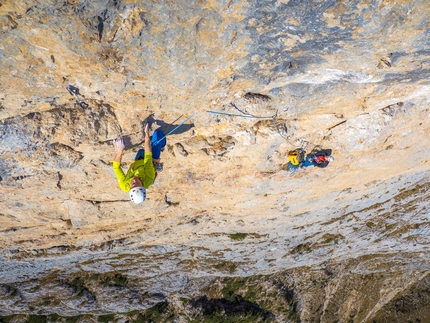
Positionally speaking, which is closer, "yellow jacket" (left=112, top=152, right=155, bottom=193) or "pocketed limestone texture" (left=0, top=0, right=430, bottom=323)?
"pocketed limestone texture" (left=0, top=0, right=430, bottom=323)

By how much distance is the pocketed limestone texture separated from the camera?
4.70 m

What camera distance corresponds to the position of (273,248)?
17.4 m

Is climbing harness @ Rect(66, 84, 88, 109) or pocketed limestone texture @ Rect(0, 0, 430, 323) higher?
climbing harness @ Rect(66, 84, 88, 109)

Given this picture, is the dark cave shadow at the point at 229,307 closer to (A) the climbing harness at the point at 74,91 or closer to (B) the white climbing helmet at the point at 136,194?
(B) the white climbing helmet at the point at 136,194

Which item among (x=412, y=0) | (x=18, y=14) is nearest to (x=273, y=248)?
(x=412, y=0)

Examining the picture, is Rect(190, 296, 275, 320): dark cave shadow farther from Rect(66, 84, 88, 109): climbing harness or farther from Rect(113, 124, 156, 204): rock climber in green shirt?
Rect(66, 84, 88, 109): climbing harness

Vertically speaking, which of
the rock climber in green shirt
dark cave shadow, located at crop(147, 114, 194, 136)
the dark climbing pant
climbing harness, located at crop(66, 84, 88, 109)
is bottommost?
the rock climber in green shirt

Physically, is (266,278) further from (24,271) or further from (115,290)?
(24,271)

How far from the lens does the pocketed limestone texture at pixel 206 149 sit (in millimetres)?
4703

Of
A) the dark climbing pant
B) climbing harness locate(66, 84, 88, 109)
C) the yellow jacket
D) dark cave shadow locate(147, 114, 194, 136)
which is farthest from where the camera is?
the dark climbing pant

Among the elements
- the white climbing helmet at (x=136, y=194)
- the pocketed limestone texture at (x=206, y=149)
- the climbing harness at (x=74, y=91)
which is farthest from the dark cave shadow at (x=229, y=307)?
the climbing harness at (x=74, y=91)

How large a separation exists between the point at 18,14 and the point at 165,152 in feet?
17.1

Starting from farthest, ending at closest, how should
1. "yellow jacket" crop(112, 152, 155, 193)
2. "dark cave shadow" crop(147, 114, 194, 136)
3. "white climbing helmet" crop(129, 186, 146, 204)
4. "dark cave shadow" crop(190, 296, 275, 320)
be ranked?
"dark cave shadow" crop(190, 296, 275, 320), "yellow jacket" crop(112, 152, 155, 193), "dark cave shadow" crop(147, 114, 194, 136), "white climbing helmet" crop(129, 186, 146, 204)

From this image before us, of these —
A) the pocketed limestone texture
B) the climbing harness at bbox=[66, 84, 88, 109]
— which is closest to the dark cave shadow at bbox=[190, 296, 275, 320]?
the pocketed limestone texture
